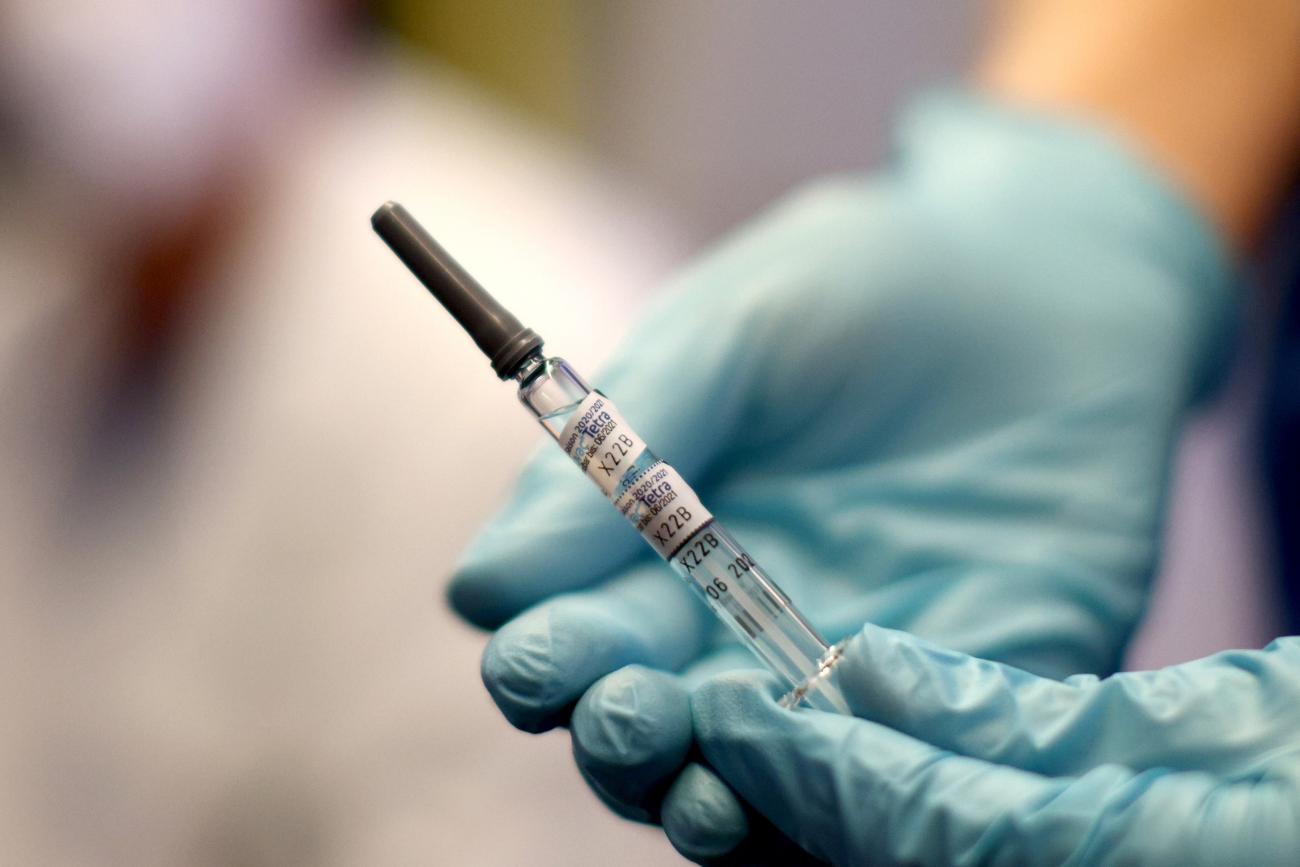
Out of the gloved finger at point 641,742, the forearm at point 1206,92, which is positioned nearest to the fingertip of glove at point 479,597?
the gloved finger at point 641,742

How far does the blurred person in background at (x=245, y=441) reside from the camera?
99cm

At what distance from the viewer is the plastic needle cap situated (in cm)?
58

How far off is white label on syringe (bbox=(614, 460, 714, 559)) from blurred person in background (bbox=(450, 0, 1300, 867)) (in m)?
0.07

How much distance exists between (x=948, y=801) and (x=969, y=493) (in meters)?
0.33

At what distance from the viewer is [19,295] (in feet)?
3.98

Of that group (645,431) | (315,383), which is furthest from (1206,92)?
(315,383)

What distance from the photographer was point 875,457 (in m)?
0.85

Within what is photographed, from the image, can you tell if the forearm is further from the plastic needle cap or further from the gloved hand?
the plastic needle cap

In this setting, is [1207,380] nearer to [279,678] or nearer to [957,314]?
[957,314]

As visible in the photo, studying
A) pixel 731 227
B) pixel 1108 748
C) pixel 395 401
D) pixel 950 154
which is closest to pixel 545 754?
pixel 395 401

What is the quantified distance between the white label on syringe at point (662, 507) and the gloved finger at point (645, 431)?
98 mm

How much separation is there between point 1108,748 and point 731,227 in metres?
1.15

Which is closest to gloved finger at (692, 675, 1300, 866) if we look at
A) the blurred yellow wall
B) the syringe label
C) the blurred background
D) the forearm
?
the syringe label

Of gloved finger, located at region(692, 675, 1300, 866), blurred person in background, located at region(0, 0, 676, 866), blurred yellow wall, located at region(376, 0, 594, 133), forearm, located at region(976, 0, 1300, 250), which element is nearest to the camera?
gloved finger, located at region(692, 675, 1300, 866)
